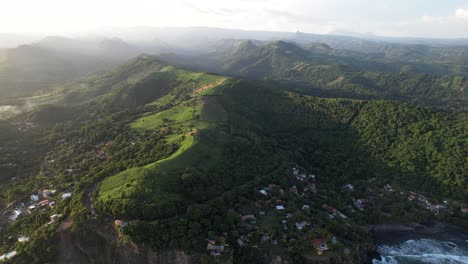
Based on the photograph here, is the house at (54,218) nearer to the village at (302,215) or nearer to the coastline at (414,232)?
the village at (302,215)

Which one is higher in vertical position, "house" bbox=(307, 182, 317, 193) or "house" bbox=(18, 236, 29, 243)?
"house" bbox=(18, 236, 29, 243)

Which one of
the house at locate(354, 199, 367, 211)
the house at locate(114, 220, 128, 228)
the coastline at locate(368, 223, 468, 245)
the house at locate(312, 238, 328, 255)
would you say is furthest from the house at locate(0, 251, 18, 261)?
the house at locate(354, 199, 367, 211)

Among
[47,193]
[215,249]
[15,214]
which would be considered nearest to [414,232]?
[215,249]

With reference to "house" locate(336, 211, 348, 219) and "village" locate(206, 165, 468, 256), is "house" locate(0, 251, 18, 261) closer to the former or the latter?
"village" locate(206, 165, 468, 256)

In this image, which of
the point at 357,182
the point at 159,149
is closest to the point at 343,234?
the point at 357,182

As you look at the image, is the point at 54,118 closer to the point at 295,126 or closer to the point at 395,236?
the point at 295,126

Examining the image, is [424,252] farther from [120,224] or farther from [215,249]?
[120,224]

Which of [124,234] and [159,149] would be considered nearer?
[124,234]

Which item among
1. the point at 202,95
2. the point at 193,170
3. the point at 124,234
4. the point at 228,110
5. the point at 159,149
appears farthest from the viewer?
the point at 202,95
